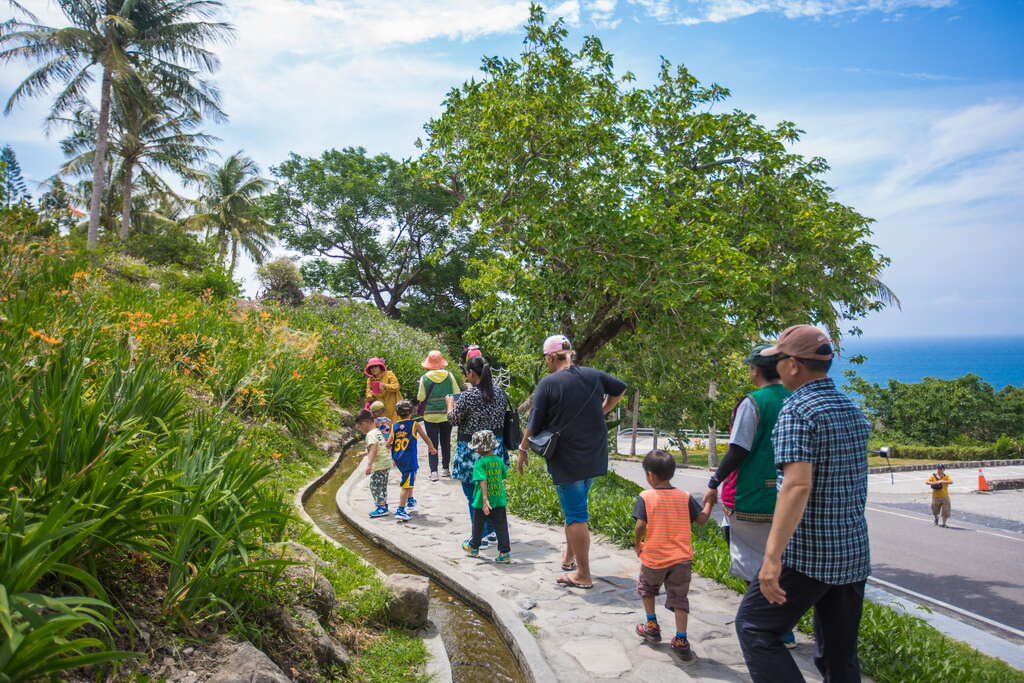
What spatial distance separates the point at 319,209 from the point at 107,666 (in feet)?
117

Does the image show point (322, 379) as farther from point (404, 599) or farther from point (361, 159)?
point (361, 159)

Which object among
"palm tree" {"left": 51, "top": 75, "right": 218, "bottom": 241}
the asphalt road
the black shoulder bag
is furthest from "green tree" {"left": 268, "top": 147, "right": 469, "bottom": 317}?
the black shoulder bag

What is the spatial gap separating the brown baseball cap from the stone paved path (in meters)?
2.08

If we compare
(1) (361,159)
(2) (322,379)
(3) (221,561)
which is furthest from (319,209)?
(3) (221,561)

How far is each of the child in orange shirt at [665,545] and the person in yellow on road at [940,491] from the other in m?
17.6

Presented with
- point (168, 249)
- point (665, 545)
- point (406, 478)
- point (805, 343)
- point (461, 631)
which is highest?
point (168, 249)

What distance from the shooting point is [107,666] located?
7.54 feet

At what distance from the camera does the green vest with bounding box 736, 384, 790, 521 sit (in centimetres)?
330

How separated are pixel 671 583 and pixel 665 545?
236 millimetres

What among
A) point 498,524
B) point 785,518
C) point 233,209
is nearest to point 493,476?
point 498,524

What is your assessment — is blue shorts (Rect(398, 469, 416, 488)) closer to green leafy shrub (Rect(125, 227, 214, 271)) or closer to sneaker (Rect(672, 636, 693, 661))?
sneaker (Rect(672, 636, 693, 661))

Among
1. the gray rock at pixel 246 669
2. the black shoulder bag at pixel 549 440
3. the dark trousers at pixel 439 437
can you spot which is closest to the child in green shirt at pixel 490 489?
the black shoulder bag at pixel 549 440

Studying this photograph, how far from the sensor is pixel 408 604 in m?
3.99

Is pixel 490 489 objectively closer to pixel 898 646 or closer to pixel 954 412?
pixel 898 646
